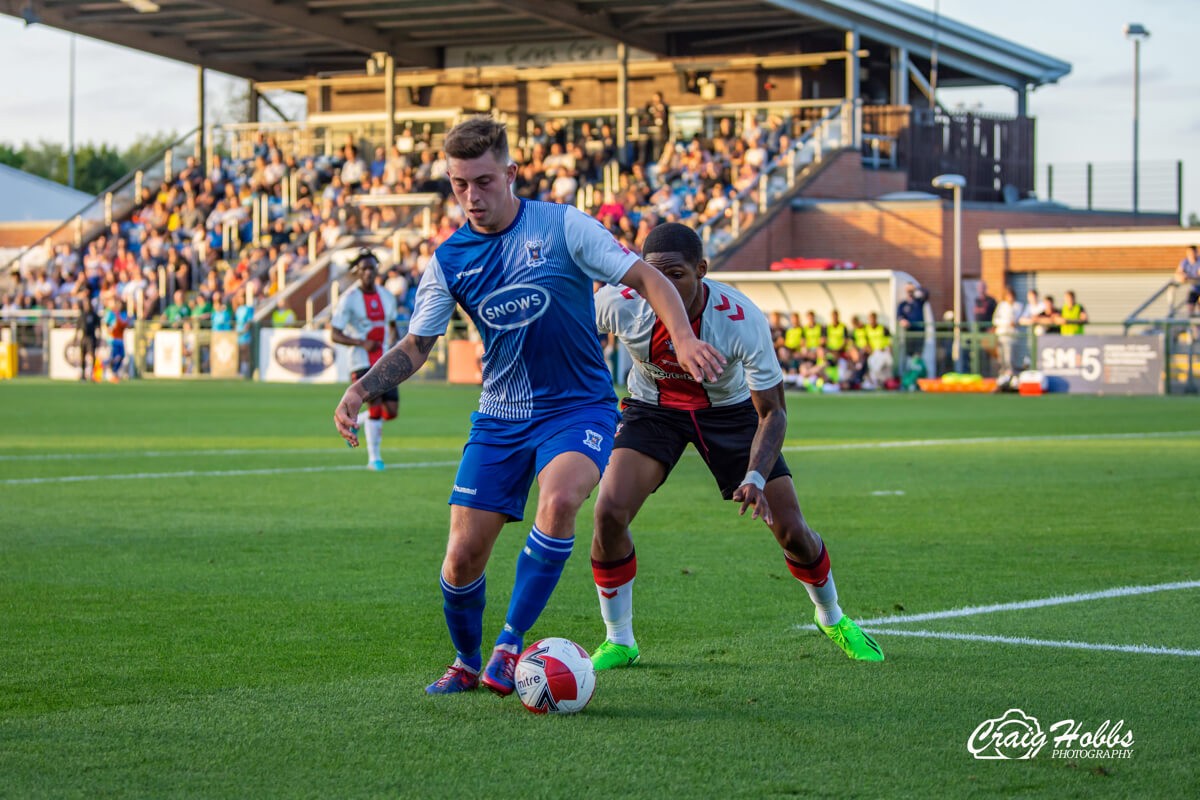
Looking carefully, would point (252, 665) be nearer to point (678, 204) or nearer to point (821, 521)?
point (821, 521)

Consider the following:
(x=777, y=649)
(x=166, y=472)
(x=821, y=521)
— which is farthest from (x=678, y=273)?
(x=166, y=472)

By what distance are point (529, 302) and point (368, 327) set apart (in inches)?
412

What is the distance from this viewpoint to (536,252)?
5.55 m

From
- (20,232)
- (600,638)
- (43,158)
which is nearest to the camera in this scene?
(600,638)

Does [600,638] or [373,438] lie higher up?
[373,438]

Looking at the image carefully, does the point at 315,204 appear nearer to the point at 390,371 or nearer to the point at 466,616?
the point at 390,371

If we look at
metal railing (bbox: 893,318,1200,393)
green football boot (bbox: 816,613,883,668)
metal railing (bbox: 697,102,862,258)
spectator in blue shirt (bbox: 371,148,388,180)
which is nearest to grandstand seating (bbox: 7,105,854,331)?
spectator in blue shirt (bbox: 371,148,388,180)

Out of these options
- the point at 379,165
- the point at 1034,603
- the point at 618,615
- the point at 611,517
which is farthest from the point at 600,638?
the point at 379,165

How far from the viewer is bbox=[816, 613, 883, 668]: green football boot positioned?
20.1ft

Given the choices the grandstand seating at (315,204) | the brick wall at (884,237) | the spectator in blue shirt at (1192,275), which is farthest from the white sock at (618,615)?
the brick wall at (884,237)

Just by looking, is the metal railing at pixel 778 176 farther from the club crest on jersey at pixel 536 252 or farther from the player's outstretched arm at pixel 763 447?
the club crest on jersey at pixel 536 252

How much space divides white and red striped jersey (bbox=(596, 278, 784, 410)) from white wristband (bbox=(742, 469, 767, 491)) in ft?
1.39

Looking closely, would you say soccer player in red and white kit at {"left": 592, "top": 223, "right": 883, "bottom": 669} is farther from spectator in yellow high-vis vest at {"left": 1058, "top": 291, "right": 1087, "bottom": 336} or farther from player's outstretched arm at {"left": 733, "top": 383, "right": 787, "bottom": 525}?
spectator in yellow high-vis vest at {"left": 1058, "top": 291, "right": 1087, "bottom": 336}

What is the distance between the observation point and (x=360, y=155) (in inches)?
1929
